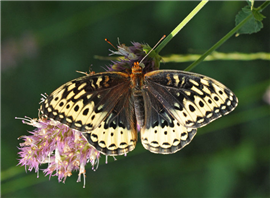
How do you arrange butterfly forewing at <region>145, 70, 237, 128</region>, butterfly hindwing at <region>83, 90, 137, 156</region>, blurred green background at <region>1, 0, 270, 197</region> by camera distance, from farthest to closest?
1. blurred green background at <region>1, 0, 270, 197</region>
2. butterfly hindwing at <region>83, 90, 137, 156</region>
3. butterfly forewing at <region>145, 70, 237, 128</region>

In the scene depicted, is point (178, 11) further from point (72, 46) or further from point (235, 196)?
point (235, 196)

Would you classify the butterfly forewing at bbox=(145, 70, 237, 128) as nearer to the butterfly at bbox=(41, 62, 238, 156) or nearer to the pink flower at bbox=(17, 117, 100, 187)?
the butterfly at bbox=(41, 62, 238, 156)

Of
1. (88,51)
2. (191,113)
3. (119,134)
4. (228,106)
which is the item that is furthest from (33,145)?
(88,51)

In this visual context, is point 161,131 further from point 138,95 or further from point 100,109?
point 100,109

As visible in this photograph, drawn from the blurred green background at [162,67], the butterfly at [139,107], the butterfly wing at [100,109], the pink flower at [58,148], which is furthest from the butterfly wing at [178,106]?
the blurred green background at [162,67]

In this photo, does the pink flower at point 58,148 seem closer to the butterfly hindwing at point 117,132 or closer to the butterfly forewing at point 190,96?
the butterfly hindwing at point 117,132

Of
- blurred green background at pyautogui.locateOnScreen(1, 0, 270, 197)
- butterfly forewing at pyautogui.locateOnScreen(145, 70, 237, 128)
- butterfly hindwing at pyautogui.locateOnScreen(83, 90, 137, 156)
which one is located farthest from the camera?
blurred green background at pyautogui.locateOnScreen(1, 0, 270, 197)

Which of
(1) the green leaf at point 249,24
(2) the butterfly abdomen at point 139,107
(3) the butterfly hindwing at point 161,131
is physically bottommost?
(3) the butterfly hindwing at point 161,131

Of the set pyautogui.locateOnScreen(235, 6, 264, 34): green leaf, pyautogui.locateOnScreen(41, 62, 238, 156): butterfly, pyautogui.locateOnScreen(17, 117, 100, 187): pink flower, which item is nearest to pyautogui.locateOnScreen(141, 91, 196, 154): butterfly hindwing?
pyautogui.locateOnScreen(41, 62, 238, 156): butterfly
